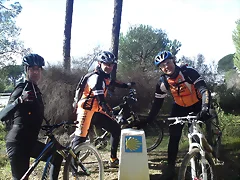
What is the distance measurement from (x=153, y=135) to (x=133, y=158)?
3093mm

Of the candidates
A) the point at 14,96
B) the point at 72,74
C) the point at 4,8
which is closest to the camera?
the point at 14,96

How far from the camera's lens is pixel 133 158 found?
4.27 metres

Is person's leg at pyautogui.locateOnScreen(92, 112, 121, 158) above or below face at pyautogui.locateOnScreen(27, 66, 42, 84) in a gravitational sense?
below

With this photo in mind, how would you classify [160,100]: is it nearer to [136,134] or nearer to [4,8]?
[136,134]

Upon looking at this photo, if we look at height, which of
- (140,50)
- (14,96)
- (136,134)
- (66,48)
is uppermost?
(140,50)

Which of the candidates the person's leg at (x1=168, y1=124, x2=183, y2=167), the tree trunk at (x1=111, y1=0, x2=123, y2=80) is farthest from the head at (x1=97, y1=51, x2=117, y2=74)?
the tree trunk at (x1=111, y1=0, x2=123, y2=80)

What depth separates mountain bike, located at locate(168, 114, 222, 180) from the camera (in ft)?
13.0

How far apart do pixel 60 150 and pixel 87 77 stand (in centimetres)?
159

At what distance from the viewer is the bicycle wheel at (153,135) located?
7.06 metres

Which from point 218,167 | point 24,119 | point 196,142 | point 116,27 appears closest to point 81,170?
point 24,119

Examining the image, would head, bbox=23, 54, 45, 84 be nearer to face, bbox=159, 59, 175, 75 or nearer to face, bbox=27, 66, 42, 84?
face, bbox=27, 66, 42, 84

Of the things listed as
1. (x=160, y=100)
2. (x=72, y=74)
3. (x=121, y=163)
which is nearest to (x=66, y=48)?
(x=72, y=74)

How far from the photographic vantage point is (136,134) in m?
4.32

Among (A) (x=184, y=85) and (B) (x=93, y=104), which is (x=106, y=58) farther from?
(A) (x=184, y=85)
